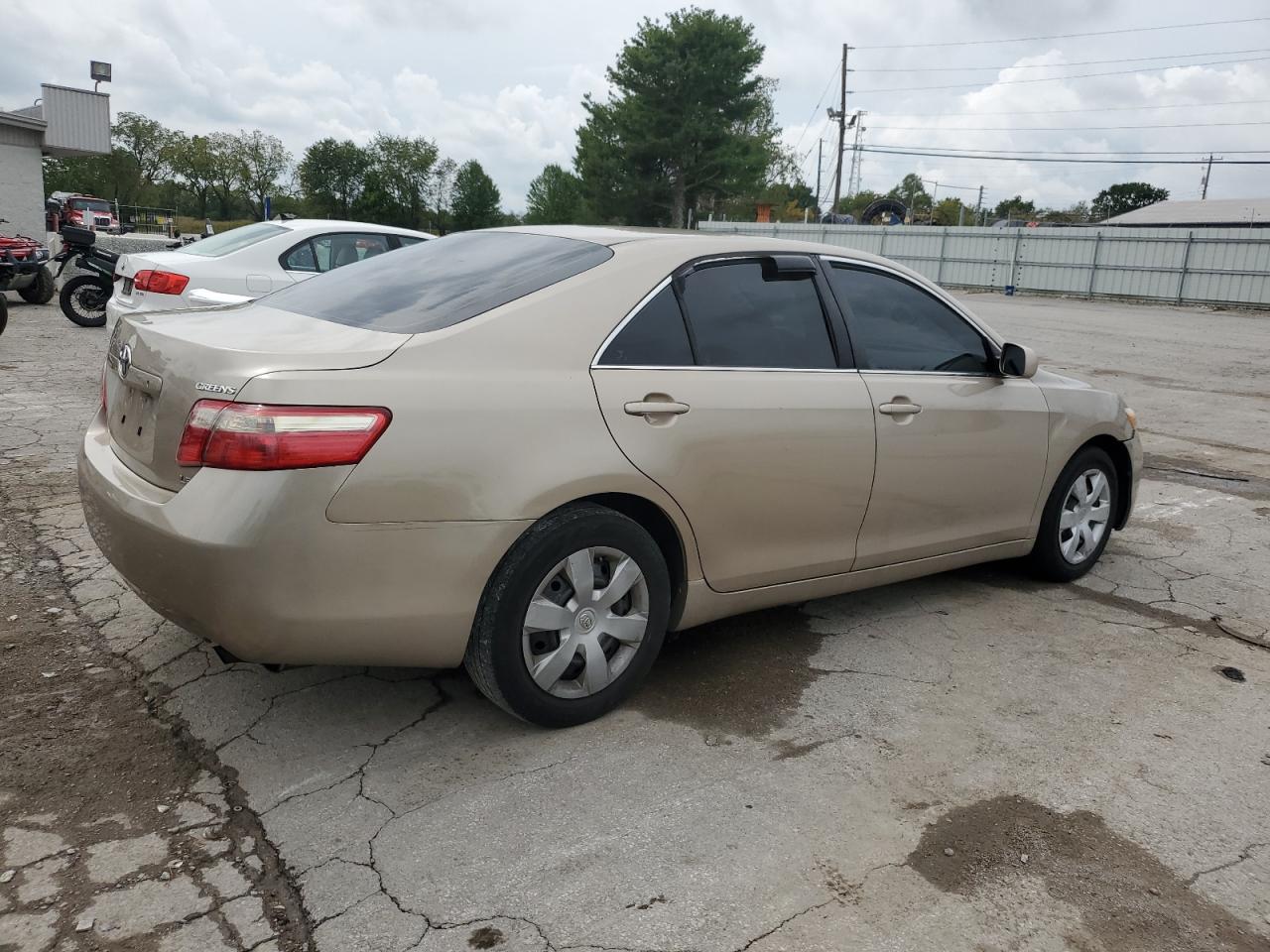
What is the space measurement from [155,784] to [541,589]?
122 cm

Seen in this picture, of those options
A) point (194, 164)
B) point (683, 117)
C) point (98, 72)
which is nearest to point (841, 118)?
point (683, 117)

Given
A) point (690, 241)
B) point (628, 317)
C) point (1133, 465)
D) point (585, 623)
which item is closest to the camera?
point (585, 623)

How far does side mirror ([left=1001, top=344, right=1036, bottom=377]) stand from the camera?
4277 millimetres

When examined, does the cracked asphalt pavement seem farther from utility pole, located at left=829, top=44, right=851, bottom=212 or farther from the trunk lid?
utility pole, located at left=829, top=44, right=851, bottom=212

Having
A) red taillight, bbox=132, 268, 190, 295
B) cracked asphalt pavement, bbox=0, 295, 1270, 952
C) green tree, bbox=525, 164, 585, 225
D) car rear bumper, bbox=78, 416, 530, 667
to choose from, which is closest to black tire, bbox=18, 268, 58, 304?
red taillight, bbox=132, 268, 190, 295

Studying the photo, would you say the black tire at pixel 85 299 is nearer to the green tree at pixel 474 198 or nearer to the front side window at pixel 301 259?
the front side window at pixel 301 259

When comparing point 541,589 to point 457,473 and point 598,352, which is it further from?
point 598,352

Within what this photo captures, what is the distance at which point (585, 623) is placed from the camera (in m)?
3.09

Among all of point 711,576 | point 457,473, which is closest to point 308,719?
point 457,473

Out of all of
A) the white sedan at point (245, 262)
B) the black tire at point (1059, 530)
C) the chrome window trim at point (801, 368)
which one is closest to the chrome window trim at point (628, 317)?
the chrome window trim at point (801, 368)

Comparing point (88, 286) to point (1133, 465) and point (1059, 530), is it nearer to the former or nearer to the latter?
point (1059, 530)

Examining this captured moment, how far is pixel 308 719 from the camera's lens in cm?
322

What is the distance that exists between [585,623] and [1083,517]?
292 cm

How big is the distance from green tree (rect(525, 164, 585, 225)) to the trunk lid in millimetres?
64781
